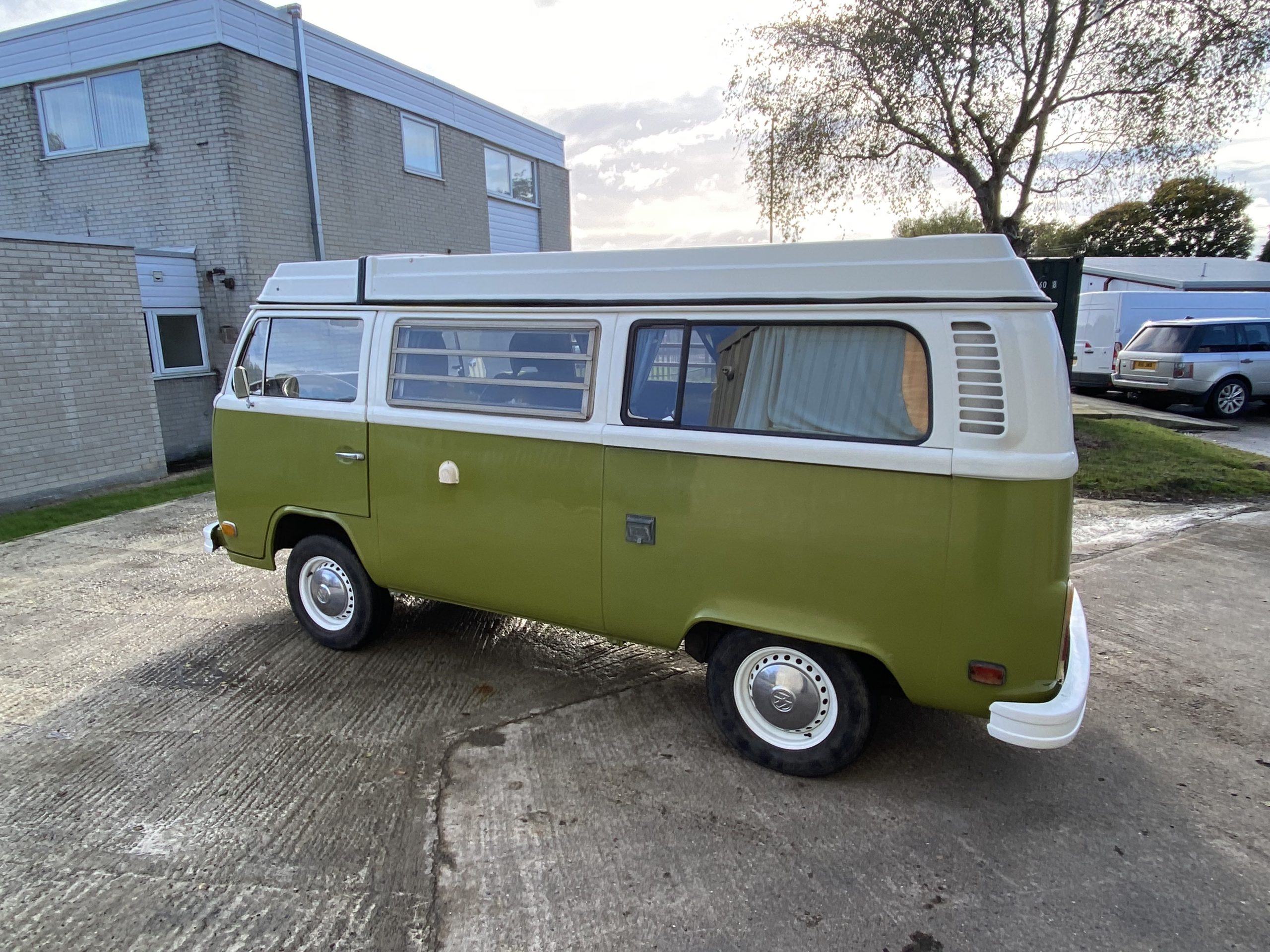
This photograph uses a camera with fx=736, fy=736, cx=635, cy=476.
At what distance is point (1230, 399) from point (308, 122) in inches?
668

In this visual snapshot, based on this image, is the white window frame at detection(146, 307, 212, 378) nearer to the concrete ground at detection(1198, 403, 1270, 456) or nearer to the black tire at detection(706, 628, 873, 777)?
the black tire at detection(706, 628, 873, 777)

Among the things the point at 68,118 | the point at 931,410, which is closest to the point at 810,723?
the point at 931,410

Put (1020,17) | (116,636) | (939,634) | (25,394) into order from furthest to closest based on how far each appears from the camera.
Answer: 1. (1020,17)
2. (25,394)
3. (116,636)
4. (939,634)

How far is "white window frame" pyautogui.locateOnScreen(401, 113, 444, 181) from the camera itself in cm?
1360

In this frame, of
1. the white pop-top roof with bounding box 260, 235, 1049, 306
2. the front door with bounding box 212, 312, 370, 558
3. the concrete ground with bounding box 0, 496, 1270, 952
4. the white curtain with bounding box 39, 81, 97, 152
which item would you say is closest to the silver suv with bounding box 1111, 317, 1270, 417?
the concrete ground with bounding box 0, 496, 1270, 952

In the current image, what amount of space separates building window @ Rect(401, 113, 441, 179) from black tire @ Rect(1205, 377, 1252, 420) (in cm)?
1541

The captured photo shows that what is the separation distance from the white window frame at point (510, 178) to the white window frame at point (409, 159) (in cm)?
135

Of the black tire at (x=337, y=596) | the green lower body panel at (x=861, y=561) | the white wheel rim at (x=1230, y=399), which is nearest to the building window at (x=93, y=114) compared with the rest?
the black tire at (x=337, y=596)

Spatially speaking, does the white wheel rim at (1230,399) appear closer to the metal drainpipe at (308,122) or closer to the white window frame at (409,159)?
the white window frame at (409,159)

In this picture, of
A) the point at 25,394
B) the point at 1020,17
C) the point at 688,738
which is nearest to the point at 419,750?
the point at 688,738

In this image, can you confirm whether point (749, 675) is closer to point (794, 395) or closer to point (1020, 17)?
point (794, 395)

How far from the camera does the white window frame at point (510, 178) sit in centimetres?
1597

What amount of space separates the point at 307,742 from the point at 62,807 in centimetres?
98

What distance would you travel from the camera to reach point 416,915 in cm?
262
